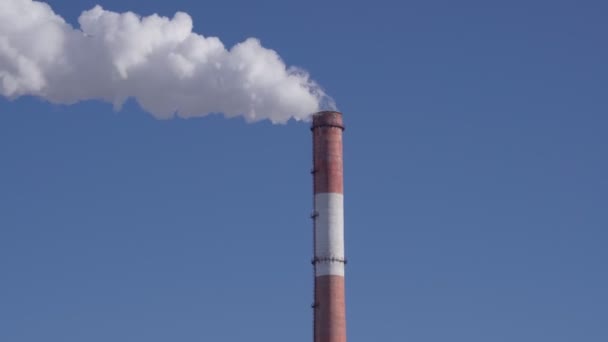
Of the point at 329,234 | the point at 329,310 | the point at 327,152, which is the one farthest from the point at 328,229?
the point at 329,310

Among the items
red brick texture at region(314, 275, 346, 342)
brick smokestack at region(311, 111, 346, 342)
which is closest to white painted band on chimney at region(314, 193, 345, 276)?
brick smokestack at region(311, 111, 346, 342)

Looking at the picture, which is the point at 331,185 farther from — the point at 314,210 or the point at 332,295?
the point at 332,295

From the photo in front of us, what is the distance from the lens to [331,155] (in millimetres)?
53031

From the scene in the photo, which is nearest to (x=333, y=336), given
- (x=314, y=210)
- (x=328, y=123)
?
(x=314, y=210)

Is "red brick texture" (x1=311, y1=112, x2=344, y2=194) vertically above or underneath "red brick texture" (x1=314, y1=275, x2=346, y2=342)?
above

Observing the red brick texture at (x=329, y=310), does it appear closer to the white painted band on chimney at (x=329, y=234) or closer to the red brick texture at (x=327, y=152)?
the white painted band on chimney at (x=329, y=234)

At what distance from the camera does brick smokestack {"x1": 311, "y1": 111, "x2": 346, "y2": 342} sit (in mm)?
→ 51219

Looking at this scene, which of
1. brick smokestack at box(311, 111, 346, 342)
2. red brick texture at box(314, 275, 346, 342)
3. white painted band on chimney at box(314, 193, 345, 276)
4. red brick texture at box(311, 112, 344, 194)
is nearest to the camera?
red brick texture at box(314, 275, 346, 342)

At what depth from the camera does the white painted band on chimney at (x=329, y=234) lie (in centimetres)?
5194

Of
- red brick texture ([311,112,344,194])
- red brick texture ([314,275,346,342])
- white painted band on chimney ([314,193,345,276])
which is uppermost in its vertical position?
red brick texture ([311,112,344,194])

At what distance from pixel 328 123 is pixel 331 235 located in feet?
15.3

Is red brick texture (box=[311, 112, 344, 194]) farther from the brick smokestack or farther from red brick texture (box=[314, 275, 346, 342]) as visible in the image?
red brick texture (box=[314, 275, 346, 342])

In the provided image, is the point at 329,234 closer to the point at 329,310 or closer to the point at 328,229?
the point at 328,229

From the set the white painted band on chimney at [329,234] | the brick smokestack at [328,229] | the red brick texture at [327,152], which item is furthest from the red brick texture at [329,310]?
the red brick texture at [327,152]
